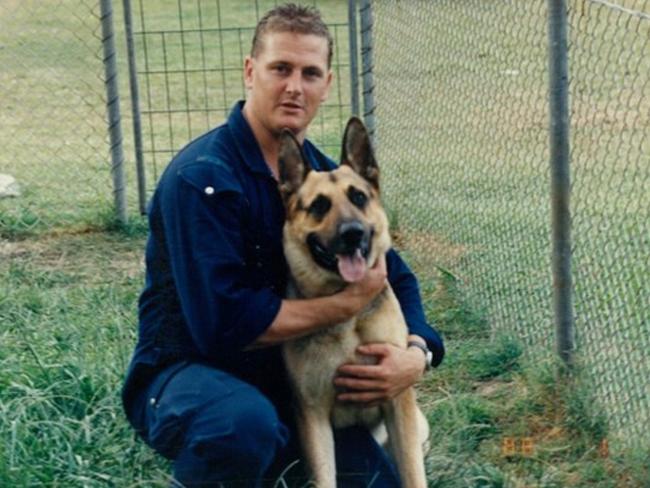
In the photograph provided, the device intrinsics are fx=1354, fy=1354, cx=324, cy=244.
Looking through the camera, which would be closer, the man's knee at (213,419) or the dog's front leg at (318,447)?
the man's knee at (213,419)

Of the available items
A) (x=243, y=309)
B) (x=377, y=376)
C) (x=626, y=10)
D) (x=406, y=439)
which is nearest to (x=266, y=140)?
(x=243, y=309)

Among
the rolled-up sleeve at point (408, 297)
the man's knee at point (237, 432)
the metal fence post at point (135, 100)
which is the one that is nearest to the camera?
the man's knee at point (237, 432)

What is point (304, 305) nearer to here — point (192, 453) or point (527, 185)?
point (192, 453)

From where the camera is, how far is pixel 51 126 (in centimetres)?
1203

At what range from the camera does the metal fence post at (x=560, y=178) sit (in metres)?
4.89

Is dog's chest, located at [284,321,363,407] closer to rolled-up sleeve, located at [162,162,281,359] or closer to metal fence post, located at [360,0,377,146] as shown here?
rolled-up sleeve, located at [162,162,281,359]

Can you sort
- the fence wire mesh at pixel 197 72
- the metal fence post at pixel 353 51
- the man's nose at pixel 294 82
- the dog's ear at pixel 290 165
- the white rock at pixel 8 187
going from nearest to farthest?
1. the dog's ear at pixel 290 165
2. the man's nose at pixel 294 82
3. the metal fence post at pixel 353 51
4. the white rock at pixel 8 187
5. the fence wire mesh at pixel 197 72

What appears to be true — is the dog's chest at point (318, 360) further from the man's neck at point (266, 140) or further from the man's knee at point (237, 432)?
the man's neck at point (266, 140)

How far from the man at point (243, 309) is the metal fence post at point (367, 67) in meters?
3.78

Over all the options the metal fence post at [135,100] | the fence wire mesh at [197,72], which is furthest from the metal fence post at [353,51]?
the metal fence post at [135,100]

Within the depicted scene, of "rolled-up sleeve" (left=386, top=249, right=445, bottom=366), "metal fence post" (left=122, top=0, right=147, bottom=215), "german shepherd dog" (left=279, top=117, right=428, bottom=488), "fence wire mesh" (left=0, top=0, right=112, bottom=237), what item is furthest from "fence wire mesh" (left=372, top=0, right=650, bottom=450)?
"fence wire mesh" (left=0, top=0, right=112, bottom=237)

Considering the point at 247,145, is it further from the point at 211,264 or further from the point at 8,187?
the point at 8,187

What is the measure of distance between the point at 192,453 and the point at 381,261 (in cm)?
82

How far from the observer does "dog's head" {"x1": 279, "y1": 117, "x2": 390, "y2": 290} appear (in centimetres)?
391
